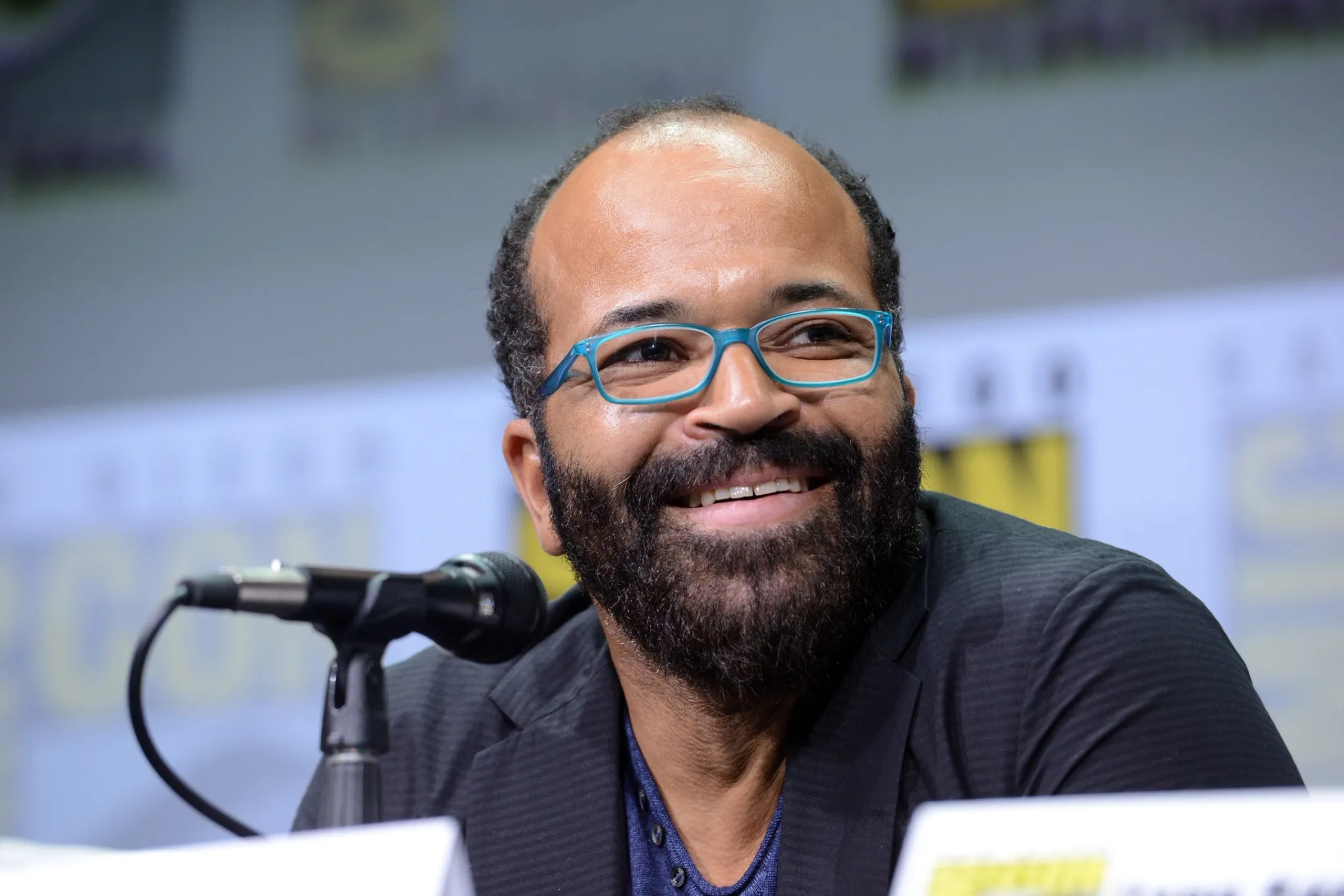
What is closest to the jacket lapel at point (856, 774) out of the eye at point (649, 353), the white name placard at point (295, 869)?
the eye at point (649, 353)

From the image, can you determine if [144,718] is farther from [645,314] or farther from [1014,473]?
[1014,473]

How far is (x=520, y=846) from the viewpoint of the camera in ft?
6.56

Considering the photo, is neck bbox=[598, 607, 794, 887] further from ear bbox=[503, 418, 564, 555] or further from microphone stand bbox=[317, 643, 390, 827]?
microphone stand bbox=[317, 643, 390, 827]

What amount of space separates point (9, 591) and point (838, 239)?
2850 mm

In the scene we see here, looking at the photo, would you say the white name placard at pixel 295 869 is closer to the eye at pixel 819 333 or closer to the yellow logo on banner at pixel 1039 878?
the yellow logo on banner at pixel 1039 878

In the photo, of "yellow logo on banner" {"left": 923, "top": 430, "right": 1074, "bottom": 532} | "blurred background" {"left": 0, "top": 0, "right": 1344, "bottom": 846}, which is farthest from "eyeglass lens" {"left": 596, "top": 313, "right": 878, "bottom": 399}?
"blurred background" {"left": 0, "top": 0, "right": 1344, "bottom": 846}

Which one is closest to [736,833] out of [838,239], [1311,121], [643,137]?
[838,239]

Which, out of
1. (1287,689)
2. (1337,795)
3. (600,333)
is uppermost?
(600,333)

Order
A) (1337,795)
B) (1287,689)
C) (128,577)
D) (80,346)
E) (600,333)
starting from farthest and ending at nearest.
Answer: (80,346)
(128,577)
(1287,689)
(600,333)
(1337,795)

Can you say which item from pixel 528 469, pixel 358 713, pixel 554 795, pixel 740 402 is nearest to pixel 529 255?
pixel 528 469

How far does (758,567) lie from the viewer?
5.91ft

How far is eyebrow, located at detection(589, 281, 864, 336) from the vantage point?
187 cm

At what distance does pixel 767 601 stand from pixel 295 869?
954mm

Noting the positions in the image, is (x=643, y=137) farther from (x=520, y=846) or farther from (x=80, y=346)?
(x=80, y=346)
